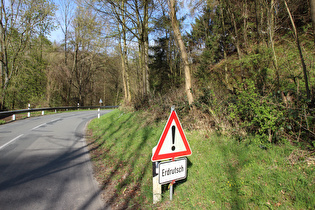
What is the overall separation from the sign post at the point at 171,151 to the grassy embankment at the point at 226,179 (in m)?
0.53

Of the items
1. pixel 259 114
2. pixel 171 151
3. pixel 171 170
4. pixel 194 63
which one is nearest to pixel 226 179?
pixel 171 170

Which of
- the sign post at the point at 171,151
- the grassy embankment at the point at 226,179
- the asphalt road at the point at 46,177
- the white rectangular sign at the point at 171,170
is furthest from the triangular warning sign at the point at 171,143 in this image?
the asphalt road at the point at 46,177

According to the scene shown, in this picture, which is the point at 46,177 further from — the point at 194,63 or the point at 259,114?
the point at 194,63

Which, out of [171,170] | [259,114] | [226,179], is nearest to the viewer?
[171,170]

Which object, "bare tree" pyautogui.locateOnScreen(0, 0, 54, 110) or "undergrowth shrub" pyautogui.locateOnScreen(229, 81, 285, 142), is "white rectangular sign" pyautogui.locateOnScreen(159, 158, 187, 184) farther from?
"bare tree" pyautogui.locateOnScreen(0, 0, 54, 110)

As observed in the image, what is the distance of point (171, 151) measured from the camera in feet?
11.1

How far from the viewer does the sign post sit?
3270 millimetres

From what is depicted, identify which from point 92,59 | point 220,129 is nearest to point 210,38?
point 220,129

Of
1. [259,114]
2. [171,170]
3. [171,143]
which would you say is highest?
[259,114]

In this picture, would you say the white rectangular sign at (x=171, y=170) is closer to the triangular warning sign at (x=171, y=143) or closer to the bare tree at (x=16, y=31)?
the triangular warning sign at (x=171, y=143)

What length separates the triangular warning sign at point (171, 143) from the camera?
3293 mm

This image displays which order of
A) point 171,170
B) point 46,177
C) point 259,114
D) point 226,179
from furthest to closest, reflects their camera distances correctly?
point 46,177 → point 259,114 → point 226,179 → point 171,170

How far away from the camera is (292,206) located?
2.57 meters

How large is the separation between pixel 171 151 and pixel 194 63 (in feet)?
59.7
